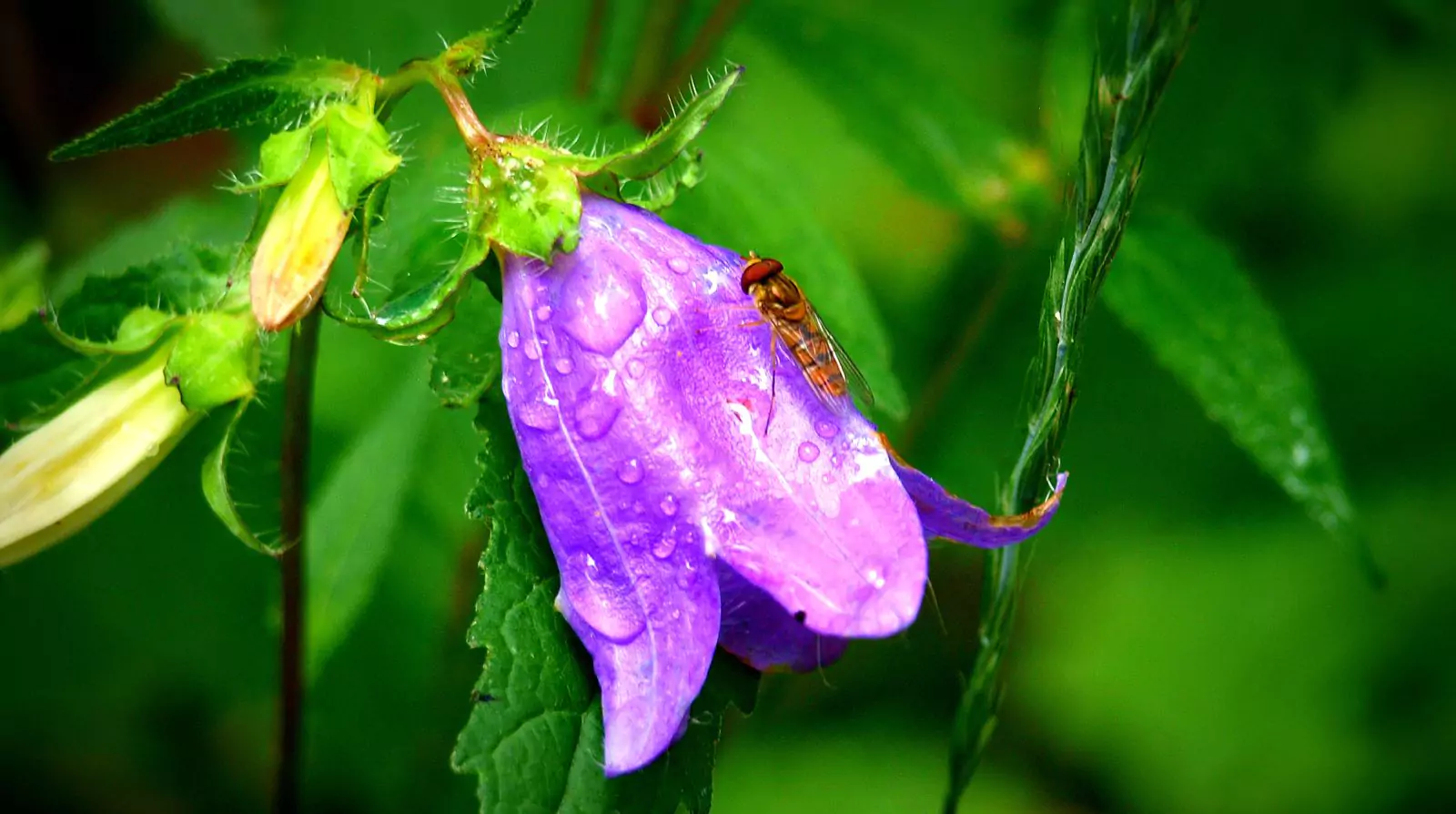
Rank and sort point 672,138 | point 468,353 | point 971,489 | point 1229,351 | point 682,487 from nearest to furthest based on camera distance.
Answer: point 682,487
point 672,138
point 468,353
point 1229,351
point 971,489

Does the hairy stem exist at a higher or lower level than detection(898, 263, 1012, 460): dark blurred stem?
higher

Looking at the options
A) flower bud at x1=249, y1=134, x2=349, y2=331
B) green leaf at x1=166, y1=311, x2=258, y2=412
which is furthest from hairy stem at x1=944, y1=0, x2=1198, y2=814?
green leaf at x1=166, y1=311, x2=258, y2=412

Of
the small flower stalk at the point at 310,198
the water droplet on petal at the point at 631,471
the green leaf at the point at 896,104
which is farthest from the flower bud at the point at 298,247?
the green leaf at the point at 896,104

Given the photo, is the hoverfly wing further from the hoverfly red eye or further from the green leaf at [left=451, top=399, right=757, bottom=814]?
the green leaf at [left=451, top=399, right=757, bottom=814]

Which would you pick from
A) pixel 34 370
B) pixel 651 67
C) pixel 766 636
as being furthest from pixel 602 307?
pixel 651 67

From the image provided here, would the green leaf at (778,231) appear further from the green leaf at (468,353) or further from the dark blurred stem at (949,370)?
the dark blurred stem at (949,370)

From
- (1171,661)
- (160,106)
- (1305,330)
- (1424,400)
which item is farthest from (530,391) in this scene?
(1424,400)

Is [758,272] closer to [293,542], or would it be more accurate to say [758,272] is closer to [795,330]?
[795,330]
